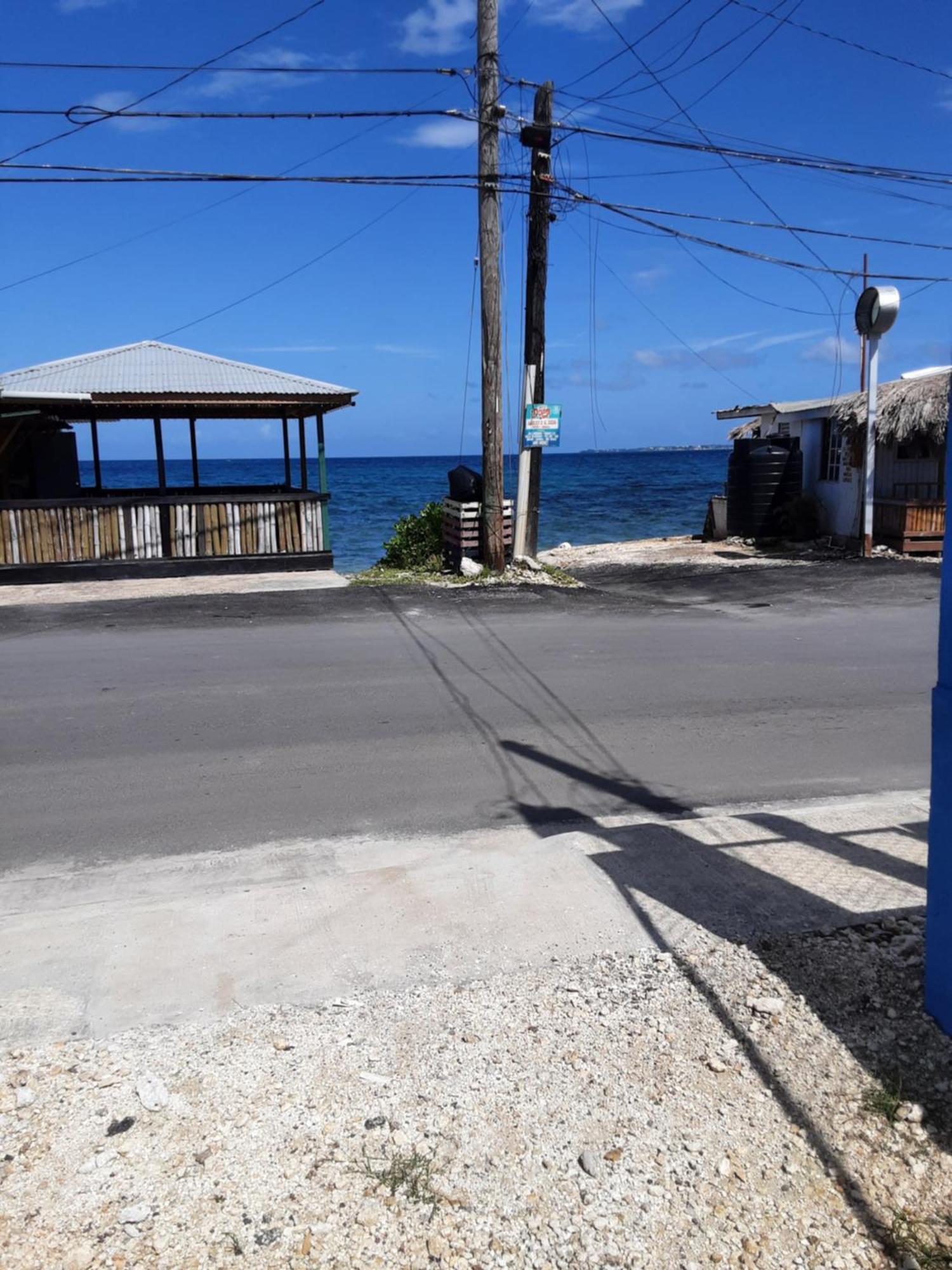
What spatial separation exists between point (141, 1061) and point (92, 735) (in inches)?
184

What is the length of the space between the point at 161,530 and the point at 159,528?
0.18ft

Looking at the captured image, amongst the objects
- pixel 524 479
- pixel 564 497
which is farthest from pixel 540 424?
pixel 564 497

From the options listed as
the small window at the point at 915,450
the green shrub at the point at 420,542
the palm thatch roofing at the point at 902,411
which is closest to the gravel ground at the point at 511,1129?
the green shrub at the point at 420,542

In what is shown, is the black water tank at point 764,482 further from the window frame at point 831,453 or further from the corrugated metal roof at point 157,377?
the corrugated metal roof at point 157,377

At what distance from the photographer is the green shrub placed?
17.8 m

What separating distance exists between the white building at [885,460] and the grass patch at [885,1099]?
52.6 feet

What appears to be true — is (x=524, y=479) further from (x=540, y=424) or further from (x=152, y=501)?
(x=152, y=501)

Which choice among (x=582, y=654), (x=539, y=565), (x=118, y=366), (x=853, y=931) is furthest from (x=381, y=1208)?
(x=118, y=366)

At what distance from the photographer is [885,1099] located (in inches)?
132

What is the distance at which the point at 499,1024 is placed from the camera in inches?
150

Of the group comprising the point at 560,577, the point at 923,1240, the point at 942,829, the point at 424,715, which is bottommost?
the point at 923,1240

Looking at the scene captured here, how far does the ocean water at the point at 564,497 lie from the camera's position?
38.8 metres

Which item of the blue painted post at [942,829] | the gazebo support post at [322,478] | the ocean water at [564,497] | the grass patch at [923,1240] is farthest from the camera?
the ocean water at [564,497]

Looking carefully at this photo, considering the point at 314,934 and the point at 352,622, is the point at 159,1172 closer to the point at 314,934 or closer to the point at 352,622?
the point at 314,934
